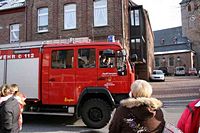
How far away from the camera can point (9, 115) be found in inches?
209

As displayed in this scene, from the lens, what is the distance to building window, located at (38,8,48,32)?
25.3m

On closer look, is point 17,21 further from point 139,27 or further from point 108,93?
point 108,93

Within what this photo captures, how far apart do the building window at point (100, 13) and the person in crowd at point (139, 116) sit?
1979cm

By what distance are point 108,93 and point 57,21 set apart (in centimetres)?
1578

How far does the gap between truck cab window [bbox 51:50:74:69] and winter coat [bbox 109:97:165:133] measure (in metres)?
6.99

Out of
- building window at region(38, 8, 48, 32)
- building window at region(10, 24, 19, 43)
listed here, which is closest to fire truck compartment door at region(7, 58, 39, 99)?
building window at region(38, 8, 48, 32)

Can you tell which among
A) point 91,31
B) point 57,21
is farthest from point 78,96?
point 57,21

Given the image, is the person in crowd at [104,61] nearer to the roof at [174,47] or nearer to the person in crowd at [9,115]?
the person in crowd at [9,115]

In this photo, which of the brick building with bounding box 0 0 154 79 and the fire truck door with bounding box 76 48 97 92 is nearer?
the fire truck door with bounding box 76 48 97 92

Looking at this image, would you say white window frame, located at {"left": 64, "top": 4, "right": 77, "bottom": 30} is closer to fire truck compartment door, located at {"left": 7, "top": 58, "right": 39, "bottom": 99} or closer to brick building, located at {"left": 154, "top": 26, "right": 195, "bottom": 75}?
fire truck compartment door, located at {"left": 7, "top": 58, "right": 39, "bottom": 99}

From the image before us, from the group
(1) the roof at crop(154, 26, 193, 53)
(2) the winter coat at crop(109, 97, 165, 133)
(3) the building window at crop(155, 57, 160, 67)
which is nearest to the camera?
(2) the winter coat at crop(109, 97, 165, 133)

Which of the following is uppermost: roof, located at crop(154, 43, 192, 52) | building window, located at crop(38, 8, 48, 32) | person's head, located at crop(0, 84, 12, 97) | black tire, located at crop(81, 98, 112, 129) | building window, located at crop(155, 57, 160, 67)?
roof, located at crop(154, 43, 192, 52)

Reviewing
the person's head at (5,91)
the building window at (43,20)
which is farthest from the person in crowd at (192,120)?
the building window at (43,20)

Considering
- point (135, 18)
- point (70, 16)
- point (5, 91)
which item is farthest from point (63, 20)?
point (5, 91)
